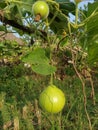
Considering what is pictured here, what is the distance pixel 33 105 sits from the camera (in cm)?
348

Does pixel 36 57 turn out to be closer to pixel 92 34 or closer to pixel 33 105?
pixel 92 34

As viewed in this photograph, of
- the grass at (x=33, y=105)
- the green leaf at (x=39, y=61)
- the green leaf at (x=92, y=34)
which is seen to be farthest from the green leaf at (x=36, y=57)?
the grass at (x=33, y=105)

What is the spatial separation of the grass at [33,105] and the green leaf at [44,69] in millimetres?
400

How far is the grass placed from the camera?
8.24 feet

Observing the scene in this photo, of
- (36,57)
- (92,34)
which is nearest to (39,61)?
(36,57)

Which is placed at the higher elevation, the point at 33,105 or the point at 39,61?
the point at 39,61

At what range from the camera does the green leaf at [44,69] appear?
0.77 meters

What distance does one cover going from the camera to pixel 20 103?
3.68 meters

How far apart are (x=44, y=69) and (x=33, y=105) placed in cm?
273

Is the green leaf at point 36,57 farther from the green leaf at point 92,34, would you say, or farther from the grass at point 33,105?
the grass at point 33,105

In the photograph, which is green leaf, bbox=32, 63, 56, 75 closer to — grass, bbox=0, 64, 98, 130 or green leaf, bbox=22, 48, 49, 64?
green leaf, bbox=22, 48, 49, 64

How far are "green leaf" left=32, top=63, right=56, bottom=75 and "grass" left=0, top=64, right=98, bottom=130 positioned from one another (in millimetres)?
400

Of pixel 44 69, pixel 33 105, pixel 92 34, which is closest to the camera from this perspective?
pixel 44 69

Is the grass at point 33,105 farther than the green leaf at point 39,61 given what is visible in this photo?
Yes
